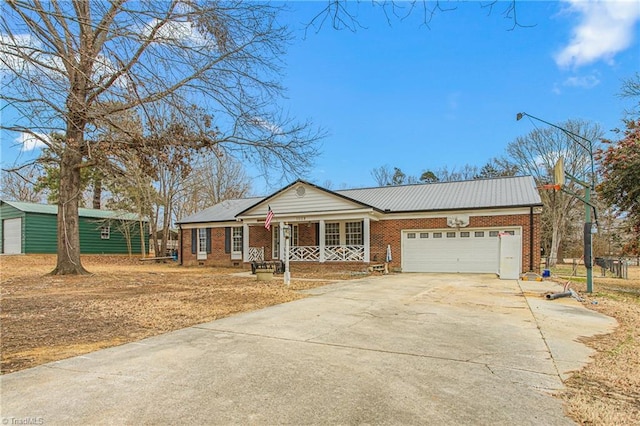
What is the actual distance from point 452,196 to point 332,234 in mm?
6535

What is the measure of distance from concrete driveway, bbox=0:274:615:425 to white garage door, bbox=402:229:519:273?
10.4 m

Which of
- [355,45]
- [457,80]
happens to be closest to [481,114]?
[457,80]

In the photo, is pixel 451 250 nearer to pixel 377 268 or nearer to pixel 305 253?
pixel 377 268

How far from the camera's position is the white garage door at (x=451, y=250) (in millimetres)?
17500

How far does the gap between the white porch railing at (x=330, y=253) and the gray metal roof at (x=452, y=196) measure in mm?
2456

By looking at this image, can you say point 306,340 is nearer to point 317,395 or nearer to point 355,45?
point 317,395

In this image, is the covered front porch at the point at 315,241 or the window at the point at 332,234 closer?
the covered front porch at the point at 315,241

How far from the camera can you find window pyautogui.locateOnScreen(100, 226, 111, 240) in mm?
30858

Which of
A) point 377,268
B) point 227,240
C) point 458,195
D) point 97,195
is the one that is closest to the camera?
point 377,268

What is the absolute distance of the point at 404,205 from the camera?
19.9 m

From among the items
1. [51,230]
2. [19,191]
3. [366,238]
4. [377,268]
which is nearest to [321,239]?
[366,238]

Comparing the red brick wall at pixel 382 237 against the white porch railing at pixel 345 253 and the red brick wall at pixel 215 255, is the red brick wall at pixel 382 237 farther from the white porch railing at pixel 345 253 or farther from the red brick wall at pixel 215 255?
the white porch railing at pixel 345 253

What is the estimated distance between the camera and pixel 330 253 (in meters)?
20.2

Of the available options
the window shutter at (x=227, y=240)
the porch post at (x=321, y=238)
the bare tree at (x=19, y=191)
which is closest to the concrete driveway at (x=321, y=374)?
the porch post at (x=321, y=238)
